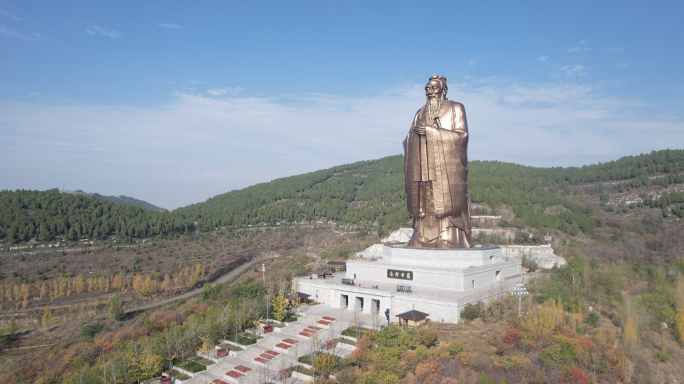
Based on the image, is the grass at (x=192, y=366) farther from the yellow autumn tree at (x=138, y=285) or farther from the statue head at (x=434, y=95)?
the yellow autumn tree at (x=138, y=285)

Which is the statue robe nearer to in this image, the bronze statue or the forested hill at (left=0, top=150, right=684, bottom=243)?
the bronze statue

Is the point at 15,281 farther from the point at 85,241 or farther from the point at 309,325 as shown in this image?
the point at 309,325

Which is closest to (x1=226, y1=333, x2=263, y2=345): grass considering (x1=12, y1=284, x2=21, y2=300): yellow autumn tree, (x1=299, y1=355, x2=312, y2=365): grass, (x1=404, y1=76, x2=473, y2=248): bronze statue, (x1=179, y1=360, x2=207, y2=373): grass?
(x1=179, y1=360, x2=207, y2=373): grass

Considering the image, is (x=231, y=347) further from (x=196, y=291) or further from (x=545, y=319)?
(x=196, y=291)

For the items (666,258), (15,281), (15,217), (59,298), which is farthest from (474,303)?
(15,217)

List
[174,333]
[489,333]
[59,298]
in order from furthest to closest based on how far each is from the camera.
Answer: [59,298]
[174,333]
[489,333]

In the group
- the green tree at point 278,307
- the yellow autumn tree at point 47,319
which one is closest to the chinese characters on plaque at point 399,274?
the green tree at point 278,307

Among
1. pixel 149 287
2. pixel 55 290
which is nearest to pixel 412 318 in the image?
pixel 149 287
